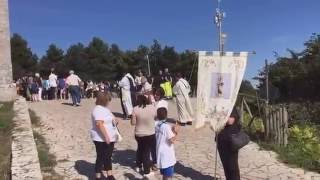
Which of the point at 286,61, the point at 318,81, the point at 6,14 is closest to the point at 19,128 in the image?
the point at 6,14

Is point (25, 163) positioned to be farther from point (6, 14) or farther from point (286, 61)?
point (286, 61)

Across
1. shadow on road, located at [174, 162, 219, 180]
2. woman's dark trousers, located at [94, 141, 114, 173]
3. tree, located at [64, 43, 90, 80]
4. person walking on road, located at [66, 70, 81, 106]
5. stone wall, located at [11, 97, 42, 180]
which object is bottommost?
shadow on road, located at [174, 162, 219, 180]

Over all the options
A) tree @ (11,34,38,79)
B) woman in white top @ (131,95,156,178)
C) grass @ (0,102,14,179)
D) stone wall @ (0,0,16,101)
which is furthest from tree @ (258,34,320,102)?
tree @ (11,34,38,79)

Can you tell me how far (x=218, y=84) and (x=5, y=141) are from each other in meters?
7.28

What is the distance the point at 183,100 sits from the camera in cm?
1784

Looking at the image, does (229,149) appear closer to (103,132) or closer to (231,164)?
(231,164)

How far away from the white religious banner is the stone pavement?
157cm

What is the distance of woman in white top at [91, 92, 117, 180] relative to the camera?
9.66 m

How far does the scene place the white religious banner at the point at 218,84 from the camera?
9570 millimetres

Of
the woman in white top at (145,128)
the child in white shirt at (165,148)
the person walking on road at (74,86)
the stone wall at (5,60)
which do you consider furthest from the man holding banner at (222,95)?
the stone wall at (5,60)

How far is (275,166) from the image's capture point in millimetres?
11805

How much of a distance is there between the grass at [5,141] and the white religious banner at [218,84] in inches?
165

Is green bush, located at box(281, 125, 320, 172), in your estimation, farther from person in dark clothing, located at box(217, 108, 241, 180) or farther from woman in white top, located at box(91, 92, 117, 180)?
woman in white top, located at box(91, 92, 117, 180)

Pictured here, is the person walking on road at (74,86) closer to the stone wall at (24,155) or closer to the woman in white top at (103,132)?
the stone wall at (24,155)
